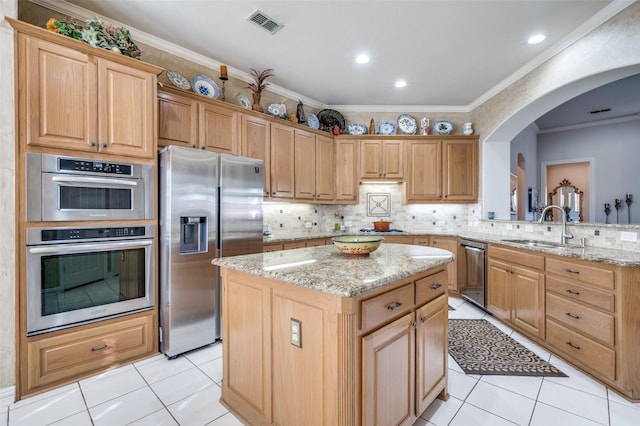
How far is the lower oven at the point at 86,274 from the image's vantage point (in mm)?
1923

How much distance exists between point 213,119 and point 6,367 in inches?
100

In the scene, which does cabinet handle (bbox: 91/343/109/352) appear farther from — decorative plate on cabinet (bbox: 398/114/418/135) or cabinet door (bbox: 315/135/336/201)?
decorative plate on cabinet (bbox: 398/114/418/135)

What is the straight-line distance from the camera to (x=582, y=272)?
2217mm

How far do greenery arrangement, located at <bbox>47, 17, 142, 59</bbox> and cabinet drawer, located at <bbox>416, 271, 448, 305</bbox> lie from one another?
2815 millimetres

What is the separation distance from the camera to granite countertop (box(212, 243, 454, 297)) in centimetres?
119

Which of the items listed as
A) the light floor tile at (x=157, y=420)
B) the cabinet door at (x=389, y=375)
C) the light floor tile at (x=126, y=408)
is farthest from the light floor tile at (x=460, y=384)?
the light floor tile at (x=126, y=408)

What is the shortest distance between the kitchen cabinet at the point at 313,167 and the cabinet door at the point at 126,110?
198 centimetres

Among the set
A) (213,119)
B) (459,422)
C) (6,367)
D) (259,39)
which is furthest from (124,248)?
(459,422)

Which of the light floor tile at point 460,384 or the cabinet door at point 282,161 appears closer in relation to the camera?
the light floor tile at point 460,384

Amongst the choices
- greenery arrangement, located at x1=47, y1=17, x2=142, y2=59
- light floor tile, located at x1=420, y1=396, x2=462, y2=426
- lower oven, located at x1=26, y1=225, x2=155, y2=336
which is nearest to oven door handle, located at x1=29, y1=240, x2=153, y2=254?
lower oven, located at x1=26, y1=225, x2=155, y2=336

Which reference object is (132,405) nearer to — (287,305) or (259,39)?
(287,305)

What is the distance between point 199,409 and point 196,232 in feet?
4.50

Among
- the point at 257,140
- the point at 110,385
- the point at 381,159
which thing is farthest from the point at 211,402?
the point at 381,159

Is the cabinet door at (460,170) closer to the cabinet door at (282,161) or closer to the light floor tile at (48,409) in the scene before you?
the cabinet door at (282,161)
